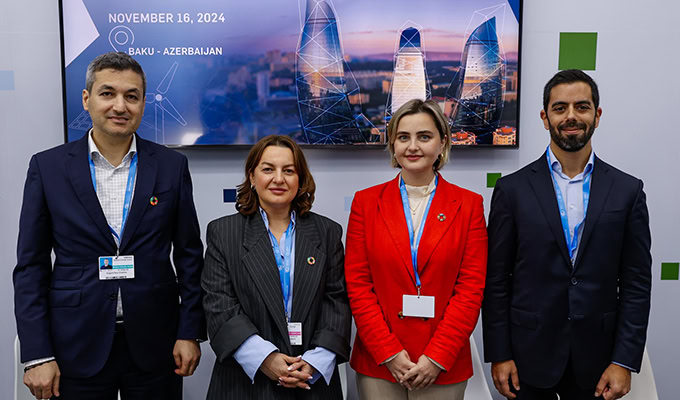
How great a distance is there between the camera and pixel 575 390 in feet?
6.23

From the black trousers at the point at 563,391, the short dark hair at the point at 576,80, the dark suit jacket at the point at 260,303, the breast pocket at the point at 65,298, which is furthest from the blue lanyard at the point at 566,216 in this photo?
the breast pocket at the point at 65,298

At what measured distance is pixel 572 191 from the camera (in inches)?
74.7

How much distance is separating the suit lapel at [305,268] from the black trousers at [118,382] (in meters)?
0.61

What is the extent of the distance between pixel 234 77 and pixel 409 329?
157 cm

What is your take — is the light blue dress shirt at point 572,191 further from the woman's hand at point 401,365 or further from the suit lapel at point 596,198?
the woman's hand at point 401,365

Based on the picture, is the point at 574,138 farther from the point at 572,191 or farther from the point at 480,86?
the point at 480,86

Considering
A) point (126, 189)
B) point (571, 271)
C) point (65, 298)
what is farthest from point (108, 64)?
point (571, 271)

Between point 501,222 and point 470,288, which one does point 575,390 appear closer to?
point 470,288

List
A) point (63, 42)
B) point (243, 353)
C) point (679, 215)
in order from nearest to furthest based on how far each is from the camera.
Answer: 1. point (243, 353)
2. point (63, 42)
3. point (679, 215)

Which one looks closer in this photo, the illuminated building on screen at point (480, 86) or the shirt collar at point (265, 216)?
the shirt collar at point (265, 216)

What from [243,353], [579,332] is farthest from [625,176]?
[243,353]

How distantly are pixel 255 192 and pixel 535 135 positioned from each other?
1643mm

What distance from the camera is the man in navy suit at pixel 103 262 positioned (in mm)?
1792

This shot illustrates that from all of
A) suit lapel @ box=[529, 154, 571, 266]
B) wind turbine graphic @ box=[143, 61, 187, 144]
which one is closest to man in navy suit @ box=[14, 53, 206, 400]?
wind turbine graphic @ box=[143, 61, 187, 144]
